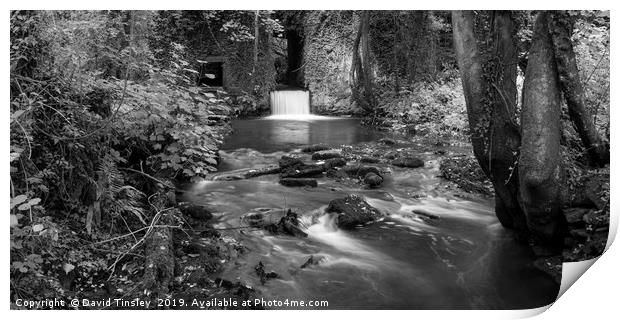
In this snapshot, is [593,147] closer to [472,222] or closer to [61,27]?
[472,222]

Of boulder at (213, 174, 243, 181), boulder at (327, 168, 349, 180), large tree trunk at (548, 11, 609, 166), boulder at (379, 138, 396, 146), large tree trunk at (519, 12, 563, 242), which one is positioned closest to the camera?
large tree trunk at (548, 11, 609, 166)

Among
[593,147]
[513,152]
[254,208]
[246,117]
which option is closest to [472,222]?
[513,152]

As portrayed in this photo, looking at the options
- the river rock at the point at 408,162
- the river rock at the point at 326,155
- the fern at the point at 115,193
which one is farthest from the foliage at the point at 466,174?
the fern at the point at 115,193

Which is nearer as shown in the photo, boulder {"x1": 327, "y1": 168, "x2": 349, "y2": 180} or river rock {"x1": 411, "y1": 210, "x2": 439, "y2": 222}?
river rock {"x1": 411, "y1": 210, "x2": 439, "y2": 222}

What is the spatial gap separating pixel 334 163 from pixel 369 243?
1431mm

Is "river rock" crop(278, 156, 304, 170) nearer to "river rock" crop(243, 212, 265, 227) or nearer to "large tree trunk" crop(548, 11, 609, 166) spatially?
"river rock" crop(243, 212, 265, 227)

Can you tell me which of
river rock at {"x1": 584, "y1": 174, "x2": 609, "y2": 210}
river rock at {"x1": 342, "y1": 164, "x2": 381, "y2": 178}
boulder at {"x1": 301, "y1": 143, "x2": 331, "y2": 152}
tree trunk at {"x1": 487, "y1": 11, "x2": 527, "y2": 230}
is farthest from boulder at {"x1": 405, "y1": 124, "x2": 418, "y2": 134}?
river rock at {"x1": 584, "y1": 174, "x2": 609, "y2": 210}

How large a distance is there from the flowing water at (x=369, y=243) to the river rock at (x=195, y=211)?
0.41 feet

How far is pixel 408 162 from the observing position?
20.8 feet

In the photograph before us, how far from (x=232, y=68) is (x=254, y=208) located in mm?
1494

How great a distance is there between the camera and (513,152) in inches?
157

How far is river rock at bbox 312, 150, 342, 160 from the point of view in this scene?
5.60 m

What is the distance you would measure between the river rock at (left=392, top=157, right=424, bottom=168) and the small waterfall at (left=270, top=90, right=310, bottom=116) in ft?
4.64

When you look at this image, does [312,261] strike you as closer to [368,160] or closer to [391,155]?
[368,160]
